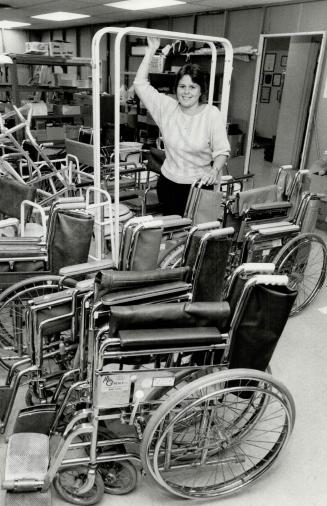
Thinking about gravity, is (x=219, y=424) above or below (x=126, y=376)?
below

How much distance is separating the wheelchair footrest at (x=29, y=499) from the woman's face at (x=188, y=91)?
2007mm

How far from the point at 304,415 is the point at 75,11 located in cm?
749

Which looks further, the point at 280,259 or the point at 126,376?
the point at 280,259

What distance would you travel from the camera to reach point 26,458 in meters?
1.44

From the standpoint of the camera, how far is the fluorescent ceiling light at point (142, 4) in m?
5.82

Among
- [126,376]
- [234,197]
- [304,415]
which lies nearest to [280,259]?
[234,197]

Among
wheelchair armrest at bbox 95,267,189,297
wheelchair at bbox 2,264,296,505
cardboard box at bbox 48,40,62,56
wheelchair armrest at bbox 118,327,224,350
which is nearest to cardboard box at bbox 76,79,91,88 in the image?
cardboard box at bbox 48,40,62,56

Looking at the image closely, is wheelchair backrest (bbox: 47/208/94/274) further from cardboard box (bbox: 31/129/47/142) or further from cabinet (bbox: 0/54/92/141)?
cardboard box (bbox: 31/129/47/142)

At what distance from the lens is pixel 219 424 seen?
5.19 ft

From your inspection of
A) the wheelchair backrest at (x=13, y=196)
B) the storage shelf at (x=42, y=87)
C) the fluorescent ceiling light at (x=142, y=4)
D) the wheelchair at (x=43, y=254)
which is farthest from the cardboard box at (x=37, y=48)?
the wheelchair at (x=43, y=254)

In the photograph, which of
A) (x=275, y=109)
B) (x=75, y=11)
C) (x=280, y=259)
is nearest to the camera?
(x=280, y=259)

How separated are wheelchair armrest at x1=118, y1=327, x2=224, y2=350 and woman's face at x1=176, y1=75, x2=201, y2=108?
5.02 ft

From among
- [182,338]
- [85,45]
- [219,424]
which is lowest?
[219,424]

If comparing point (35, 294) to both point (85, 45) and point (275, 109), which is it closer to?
point (275, 109)
